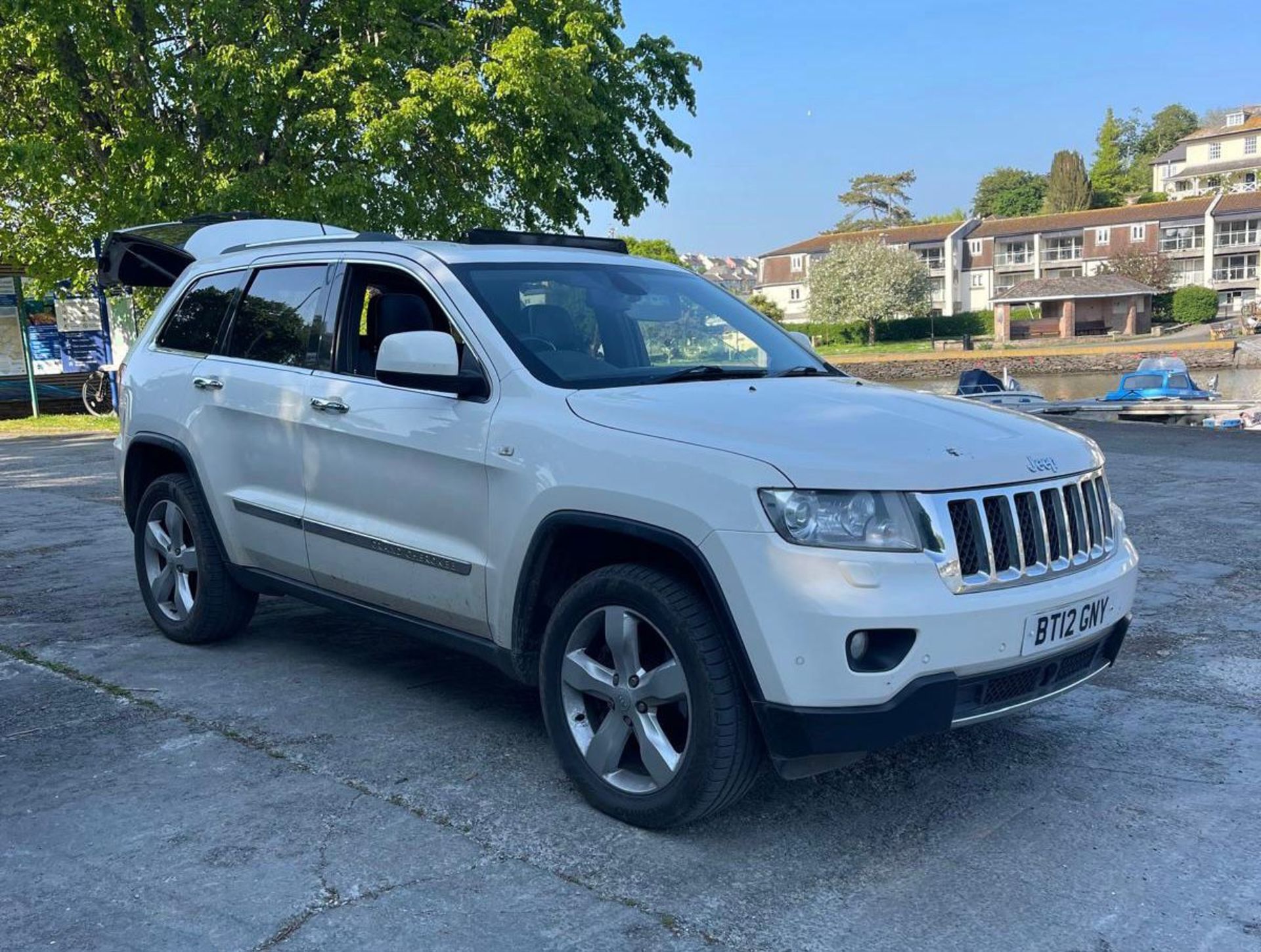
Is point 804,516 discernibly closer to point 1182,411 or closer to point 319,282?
point 319,282

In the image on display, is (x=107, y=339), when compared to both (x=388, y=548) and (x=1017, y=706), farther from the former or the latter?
(x=1017, y=706)

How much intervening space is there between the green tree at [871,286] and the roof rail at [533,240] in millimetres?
87889

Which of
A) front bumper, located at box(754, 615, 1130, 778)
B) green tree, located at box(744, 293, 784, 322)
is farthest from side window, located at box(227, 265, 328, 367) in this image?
green tree, located at box(744, 293, 784, 322)

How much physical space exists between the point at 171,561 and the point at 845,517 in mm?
3713

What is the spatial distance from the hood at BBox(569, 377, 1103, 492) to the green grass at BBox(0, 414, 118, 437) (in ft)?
54.7

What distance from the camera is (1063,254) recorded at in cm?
10212

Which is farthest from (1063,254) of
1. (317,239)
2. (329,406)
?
(329,406)

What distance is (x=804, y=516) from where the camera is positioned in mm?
3322

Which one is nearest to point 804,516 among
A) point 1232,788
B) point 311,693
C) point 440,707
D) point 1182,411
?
point 1232,788

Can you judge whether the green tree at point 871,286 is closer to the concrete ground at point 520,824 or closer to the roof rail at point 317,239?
the concrete ground at point 520,824

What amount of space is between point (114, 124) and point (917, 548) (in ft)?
63.7

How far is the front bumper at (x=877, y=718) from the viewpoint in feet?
10.8

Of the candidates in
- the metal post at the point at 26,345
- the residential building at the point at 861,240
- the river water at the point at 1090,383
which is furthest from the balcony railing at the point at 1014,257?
the metal post at the point at 26,345

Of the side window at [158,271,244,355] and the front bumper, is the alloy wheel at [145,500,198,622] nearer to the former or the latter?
the side window at [158,271,244,355]
